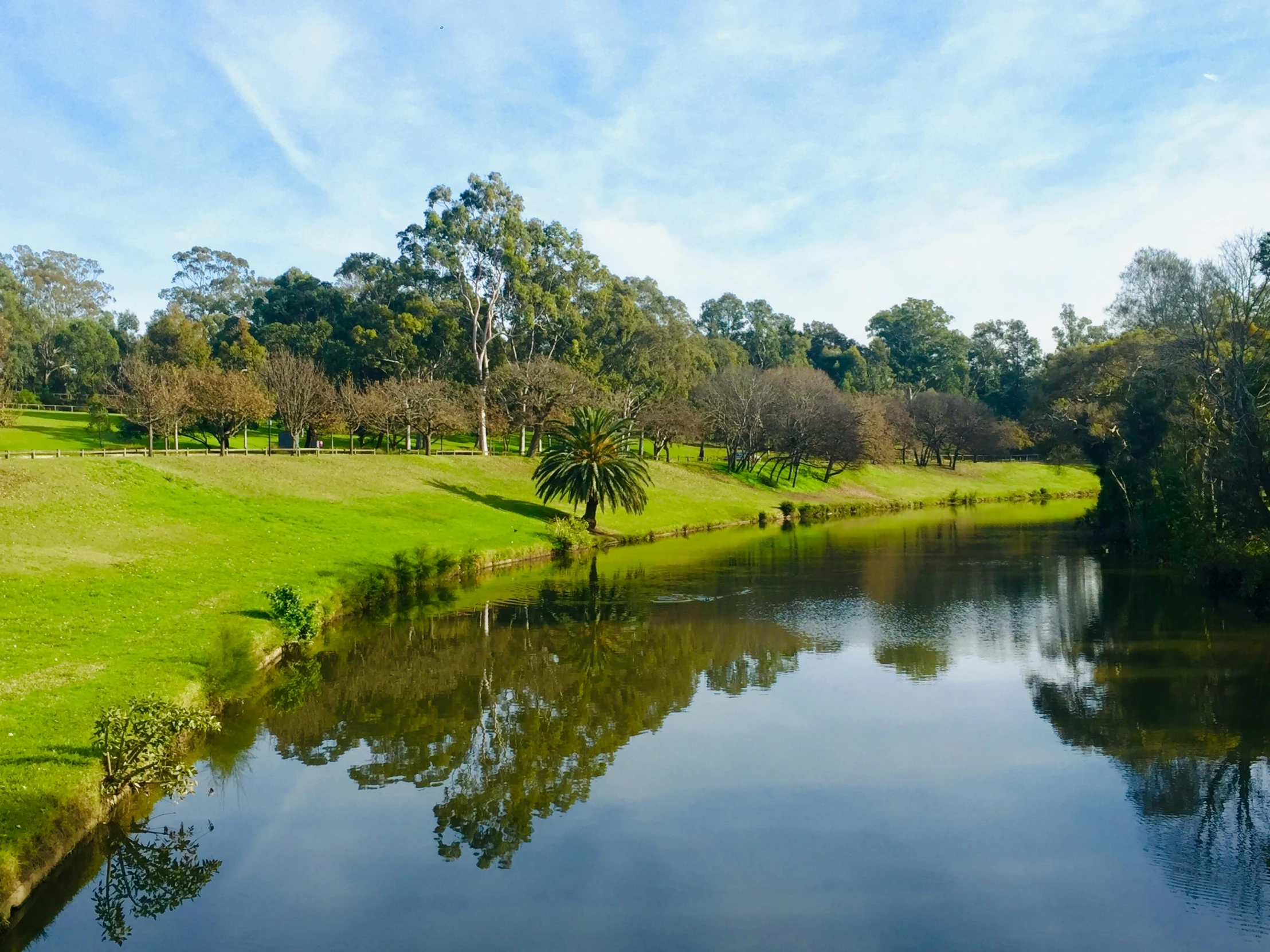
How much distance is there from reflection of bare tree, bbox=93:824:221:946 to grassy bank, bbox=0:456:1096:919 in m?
0.94

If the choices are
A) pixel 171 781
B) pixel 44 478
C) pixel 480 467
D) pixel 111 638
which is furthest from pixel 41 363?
pixel 171 781

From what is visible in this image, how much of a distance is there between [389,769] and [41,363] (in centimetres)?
11470

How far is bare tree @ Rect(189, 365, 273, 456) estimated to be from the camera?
6303 cm

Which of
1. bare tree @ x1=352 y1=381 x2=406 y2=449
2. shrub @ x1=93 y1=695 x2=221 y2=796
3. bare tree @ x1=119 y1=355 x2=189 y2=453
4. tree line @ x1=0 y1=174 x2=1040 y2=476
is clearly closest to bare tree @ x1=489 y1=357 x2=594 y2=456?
tree line @ x1=0 y1=174 x2=1040 y2=476

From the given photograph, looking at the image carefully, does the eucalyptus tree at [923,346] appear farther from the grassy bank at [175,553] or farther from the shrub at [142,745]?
the shrub at [142,745]

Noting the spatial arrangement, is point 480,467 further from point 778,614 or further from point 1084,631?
point 1084,631

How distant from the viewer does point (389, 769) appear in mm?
18547

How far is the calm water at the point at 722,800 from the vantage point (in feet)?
42.3

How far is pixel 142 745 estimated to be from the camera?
16.3 m

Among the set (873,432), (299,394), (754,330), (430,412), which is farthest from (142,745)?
(754,330)

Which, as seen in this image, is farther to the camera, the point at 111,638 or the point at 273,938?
the point at 111,638

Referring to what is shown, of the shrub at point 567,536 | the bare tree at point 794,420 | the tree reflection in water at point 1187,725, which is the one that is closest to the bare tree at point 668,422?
the bare tree at point 794,420

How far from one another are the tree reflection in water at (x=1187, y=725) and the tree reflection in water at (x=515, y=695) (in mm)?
7627

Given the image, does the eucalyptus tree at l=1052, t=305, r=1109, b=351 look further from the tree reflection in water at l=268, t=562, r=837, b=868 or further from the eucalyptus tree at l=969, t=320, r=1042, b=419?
the tree reflection in water at l=268, t=562, r=837, b=868
